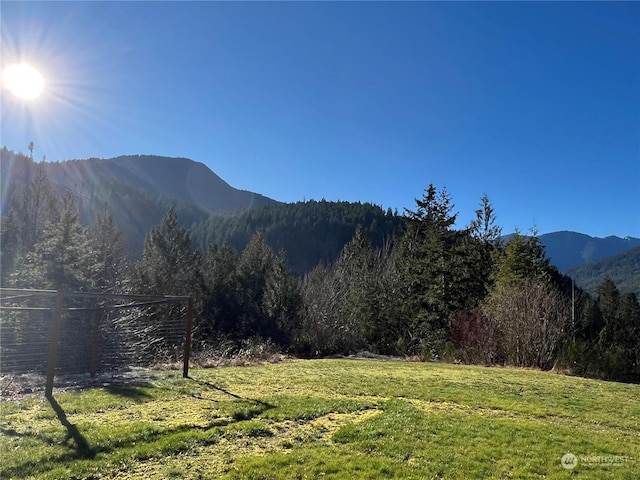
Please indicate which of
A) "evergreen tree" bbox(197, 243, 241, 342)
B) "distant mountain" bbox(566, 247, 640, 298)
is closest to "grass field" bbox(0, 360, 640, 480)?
"evergreen tree" bbox(197, 243, 241, 342)

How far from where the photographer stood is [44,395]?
7.13 meters

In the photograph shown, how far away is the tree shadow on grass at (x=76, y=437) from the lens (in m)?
4.53

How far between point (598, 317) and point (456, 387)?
51905mm

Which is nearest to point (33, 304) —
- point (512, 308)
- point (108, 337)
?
point (108, 337)

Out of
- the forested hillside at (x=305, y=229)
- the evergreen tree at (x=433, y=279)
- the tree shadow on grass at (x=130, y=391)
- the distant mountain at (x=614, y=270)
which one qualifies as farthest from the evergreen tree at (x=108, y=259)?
the distant mountain at (x=614, y=270)

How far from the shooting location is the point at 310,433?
18.7 feet

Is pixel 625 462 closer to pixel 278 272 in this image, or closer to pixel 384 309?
pixel 384 309

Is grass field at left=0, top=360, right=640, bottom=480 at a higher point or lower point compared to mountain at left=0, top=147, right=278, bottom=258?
lower

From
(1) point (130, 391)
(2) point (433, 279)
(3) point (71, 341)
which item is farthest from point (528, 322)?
(3) point (71, 341)

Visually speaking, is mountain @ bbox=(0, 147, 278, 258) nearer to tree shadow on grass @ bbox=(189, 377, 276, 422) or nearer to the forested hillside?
the forested hillside

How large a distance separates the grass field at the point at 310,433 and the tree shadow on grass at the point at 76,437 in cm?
1

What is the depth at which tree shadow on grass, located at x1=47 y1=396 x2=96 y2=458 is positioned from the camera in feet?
14.9

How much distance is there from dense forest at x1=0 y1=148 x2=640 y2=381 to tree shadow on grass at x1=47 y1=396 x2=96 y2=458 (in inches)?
381

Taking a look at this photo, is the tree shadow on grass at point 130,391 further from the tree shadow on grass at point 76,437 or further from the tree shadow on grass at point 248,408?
the tree shadow on grass at point 76,437
